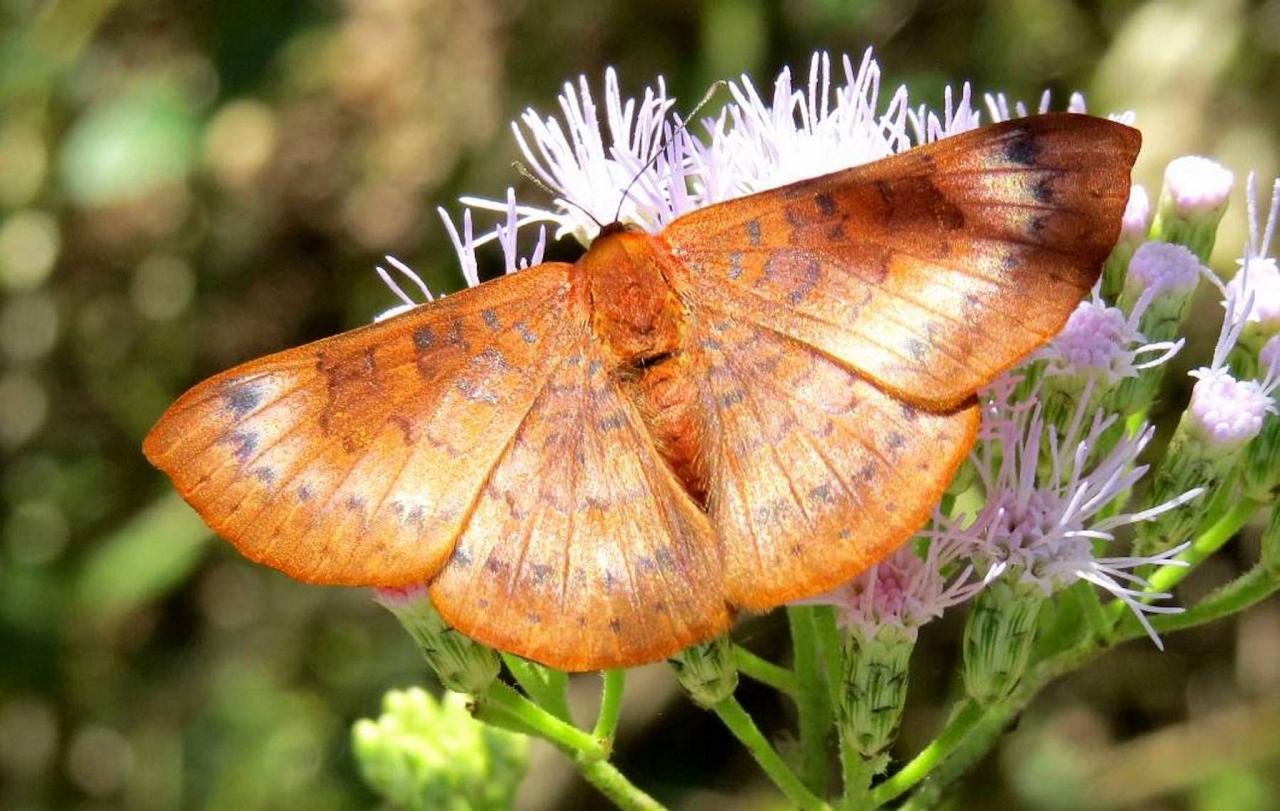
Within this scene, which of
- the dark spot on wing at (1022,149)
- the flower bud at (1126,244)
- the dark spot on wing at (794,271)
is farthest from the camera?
the flower bud at (1126,244)

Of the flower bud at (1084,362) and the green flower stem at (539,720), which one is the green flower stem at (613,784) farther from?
the flower bud at (1084,362)

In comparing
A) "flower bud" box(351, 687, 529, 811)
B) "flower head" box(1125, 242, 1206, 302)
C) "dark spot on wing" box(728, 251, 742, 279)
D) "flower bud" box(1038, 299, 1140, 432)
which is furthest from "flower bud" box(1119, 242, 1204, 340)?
"flower bud" box(351, 687, 529, 811)

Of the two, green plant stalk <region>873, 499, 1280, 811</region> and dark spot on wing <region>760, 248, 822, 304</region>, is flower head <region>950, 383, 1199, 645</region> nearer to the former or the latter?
green plant stalk <region>873, 499, 1280, 811</region>

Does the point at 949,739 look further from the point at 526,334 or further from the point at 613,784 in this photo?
the point at 526,334

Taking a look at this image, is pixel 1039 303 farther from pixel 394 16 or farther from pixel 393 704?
pixel 394 16

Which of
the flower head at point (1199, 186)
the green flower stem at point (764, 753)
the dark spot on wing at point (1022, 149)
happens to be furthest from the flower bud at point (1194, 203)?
the green flower stem at point (764, 753)

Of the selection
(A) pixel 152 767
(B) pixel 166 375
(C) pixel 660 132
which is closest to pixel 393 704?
(C) pixel 660 132
